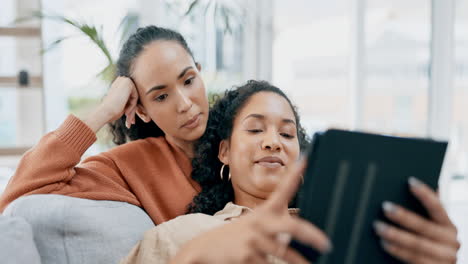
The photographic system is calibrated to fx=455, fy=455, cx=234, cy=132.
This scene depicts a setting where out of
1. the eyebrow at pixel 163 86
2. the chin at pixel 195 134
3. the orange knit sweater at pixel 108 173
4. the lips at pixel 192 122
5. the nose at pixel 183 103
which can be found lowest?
the orange knit sweater at pixel 108 173

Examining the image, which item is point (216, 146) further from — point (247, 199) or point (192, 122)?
point (247, 199)

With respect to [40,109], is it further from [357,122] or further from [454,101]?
[454,101]

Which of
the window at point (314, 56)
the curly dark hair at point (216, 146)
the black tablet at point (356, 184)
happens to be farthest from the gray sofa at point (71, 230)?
the window at point (314, 56)

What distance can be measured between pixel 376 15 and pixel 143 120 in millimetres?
2465

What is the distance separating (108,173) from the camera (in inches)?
53.6

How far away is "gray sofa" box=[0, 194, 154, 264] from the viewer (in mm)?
1121

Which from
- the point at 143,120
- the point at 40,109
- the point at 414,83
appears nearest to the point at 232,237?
the point at 143,120

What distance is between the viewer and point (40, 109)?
3.02 m

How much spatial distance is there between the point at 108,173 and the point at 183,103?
31 centimetres

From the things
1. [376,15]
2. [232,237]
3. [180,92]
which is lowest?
[232,237]

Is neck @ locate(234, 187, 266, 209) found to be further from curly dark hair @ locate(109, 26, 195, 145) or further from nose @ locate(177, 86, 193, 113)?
curly dark hair @ locate(109, 26, 195, 145)

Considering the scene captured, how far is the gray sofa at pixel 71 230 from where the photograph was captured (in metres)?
1.12

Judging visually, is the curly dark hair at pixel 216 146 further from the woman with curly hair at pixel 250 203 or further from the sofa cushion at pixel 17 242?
the sofa cushion at pixel 17 242

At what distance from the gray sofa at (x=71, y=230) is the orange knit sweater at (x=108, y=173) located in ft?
0.25
